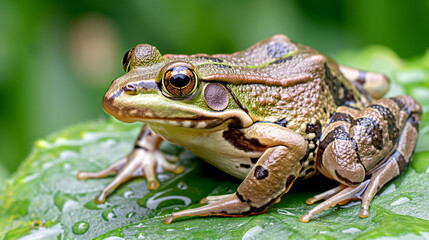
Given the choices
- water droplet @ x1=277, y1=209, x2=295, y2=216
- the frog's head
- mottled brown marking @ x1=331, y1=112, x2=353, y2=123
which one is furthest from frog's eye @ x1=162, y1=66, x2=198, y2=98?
mottled brown marking @ x1=331, y1=112, x2=353, y2=123

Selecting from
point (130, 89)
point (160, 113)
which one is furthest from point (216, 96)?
point (130, 89)

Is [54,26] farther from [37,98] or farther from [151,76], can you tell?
[151,76]

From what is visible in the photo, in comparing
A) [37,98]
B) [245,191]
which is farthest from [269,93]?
[37,98]

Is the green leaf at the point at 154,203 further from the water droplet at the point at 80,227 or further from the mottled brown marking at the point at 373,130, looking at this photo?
the mottled brown marking at the point at 373,130

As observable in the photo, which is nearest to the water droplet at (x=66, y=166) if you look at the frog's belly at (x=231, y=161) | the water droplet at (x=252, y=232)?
the frog's belly at (x=231, y=161)

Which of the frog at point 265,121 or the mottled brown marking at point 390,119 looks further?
the mottled brown marking at point 390,119

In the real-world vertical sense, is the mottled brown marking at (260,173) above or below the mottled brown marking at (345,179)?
above

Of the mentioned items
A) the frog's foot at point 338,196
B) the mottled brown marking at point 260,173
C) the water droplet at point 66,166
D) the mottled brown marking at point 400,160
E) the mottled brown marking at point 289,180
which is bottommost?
the water droplet at point 66,166

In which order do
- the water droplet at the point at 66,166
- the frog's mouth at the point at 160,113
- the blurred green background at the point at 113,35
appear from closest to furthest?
the frog's mouth at the point at 160,113 < the water droplet at the point at 66,166 < the blurred green background at the point at 113,35
